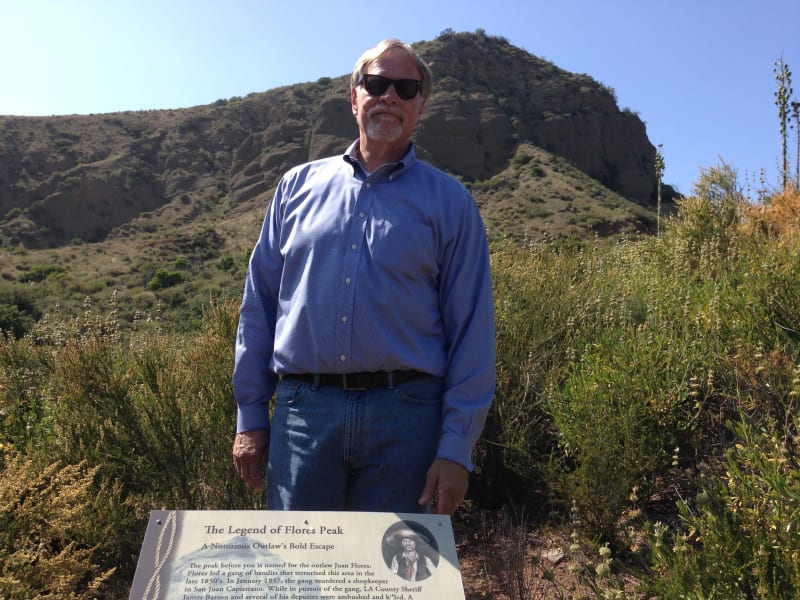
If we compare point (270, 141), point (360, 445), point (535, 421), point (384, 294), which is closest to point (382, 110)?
point (384, 294)

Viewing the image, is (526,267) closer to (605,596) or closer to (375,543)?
(605,596)

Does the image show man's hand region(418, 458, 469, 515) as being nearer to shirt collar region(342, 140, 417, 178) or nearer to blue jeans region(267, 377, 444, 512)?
blue jeans region(267, 377, 444, 512)

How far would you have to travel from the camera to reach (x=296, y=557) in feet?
5.63

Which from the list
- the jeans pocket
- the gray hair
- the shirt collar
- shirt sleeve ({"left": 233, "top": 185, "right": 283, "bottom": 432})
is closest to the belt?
the jeans pocket

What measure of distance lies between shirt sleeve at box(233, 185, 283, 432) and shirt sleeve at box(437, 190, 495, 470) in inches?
27.1

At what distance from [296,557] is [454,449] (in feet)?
2.19

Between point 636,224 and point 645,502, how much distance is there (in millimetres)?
41279

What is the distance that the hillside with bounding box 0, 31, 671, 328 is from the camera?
42969mm

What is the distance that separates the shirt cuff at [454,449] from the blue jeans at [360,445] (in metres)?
0.10

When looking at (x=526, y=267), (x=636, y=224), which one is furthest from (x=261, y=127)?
(x=526, y=267)

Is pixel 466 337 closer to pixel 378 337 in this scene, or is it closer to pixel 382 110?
pixel 378 337

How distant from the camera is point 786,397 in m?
3.56

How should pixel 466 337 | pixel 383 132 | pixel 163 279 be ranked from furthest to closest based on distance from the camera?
pixel 163 279, pixel 383 132, pixel 466 337

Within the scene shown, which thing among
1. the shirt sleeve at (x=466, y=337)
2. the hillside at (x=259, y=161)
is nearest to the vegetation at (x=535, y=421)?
the shirt sleeve at (x=466, y=337)
